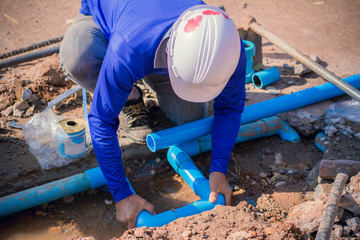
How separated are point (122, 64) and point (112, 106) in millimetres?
299

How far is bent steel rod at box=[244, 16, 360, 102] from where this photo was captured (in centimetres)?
308

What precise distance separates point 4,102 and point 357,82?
3757mm

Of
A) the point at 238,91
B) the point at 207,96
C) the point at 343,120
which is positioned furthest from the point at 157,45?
the point at 343,120

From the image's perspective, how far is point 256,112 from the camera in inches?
130

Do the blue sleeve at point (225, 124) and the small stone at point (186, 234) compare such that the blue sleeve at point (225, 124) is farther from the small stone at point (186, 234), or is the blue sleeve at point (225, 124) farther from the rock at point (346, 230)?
the rock at point (346, 230)

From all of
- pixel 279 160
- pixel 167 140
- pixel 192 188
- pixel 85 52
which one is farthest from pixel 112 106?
pixel 279 160

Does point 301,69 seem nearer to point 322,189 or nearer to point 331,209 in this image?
point 322,189

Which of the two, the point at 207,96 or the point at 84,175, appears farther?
the point at 84,175

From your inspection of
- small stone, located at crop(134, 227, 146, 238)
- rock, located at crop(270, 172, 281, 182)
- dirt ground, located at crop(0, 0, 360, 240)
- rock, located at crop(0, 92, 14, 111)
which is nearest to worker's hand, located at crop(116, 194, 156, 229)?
dirt ground, located at crop(0, 0, 360, 240)

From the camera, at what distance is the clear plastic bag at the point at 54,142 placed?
115 inches

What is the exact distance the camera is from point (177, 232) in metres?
2.09

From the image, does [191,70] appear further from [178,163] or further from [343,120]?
[343,120]

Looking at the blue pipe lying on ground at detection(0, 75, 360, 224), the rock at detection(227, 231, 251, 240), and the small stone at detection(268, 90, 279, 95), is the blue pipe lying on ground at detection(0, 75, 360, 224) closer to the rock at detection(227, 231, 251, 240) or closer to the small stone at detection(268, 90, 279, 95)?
the small stone at detection(268, 90, 279, 95)

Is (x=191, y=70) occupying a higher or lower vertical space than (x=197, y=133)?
higher
